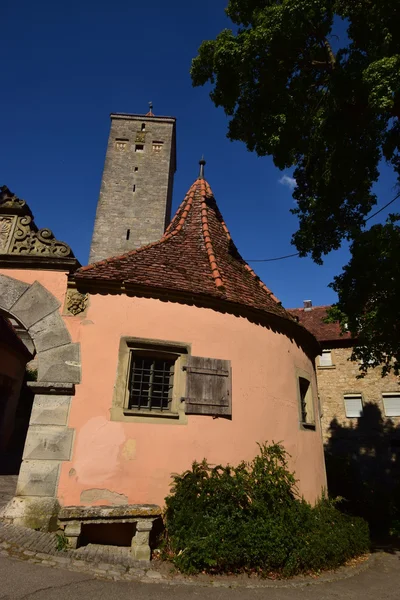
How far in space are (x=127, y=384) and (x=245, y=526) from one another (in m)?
2.88

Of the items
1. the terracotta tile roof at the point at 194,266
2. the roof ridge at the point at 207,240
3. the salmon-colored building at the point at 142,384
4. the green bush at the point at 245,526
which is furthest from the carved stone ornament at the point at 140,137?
the green bush at the point at 245,526

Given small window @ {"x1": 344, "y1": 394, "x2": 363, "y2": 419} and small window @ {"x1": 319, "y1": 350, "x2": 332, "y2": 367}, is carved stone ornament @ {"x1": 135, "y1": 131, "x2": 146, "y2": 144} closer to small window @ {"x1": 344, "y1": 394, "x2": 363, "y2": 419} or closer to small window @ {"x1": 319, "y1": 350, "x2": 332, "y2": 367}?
small window @ {"x1": 319, "y1": 350, "x2": 332, "y2": 367}

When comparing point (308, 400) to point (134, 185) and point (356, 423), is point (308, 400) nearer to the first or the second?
point (356, 423)

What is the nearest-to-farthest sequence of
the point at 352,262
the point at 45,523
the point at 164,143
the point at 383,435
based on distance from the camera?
the point at 45,523
the point at 352,262
the point at 383,435
the point at 164,143

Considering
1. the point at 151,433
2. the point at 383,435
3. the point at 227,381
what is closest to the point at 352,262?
the point at 227,381

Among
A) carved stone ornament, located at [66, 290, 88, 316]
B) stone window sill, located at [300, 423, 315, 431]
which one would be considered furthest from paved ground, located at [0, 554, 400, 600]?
carved stone ornament, located at [66, 290, 88, 316]

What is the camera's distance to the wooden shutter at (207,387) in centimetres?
655

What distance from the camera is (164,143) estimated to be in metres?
26.9

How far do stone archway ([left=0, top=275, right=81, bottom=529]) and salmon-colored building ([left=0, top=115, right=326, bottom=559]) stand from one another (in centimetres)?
2

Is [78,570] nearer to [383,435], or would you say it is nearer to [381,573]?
[381,573]

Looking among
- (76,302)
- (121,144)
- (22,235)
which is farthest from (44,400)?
(121,144)

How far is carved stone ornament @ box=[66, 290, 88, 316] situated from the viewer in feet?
22.0

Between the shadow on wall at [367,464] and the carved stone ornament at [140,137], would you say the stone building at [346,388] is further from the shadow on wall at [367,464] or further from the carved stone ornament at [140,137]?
the carved stone ornament at [140,137]

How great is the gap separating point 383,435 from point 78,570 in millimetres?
19075
